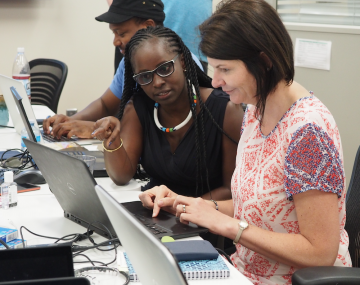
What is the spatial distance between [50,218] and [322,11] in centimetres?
254

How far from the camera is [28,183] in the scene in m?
1.82

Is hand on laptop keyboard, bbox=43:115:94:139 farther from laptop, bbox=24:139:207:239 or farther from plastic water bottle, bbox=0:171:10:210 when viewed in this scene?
laptop, bbox=24:139:207:239

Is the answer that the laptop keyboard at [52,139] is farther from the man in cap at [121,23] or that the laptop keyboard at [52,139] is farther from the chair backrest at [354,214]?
the chair backrest at [354,214]

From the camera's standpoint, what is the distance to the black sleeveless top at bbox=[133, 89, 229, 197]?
6.07ft

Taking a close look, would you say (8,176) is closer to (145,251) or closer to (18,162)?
(18,162)

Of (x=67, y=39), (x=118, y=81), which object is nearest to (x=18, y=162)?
(x=118, y=81)

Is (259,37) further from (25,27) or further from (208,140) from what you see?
(25,27)

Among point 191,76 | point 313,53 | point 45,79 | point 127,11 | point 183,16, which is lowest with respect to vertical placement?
point 45,79

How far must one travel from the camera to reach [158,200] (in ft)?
4.74

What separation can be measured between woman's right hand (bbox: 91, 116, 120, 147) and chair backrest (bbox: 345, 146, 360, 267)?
84 cm

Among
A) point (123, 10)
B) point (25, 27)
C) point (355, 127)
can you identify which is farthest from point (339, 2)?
point (25, 27)

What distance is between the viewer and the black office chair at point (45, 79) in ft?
11.9

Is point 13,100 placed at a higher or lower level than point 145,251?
lower

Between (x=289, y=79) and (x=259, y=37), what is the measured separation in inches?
6.0
